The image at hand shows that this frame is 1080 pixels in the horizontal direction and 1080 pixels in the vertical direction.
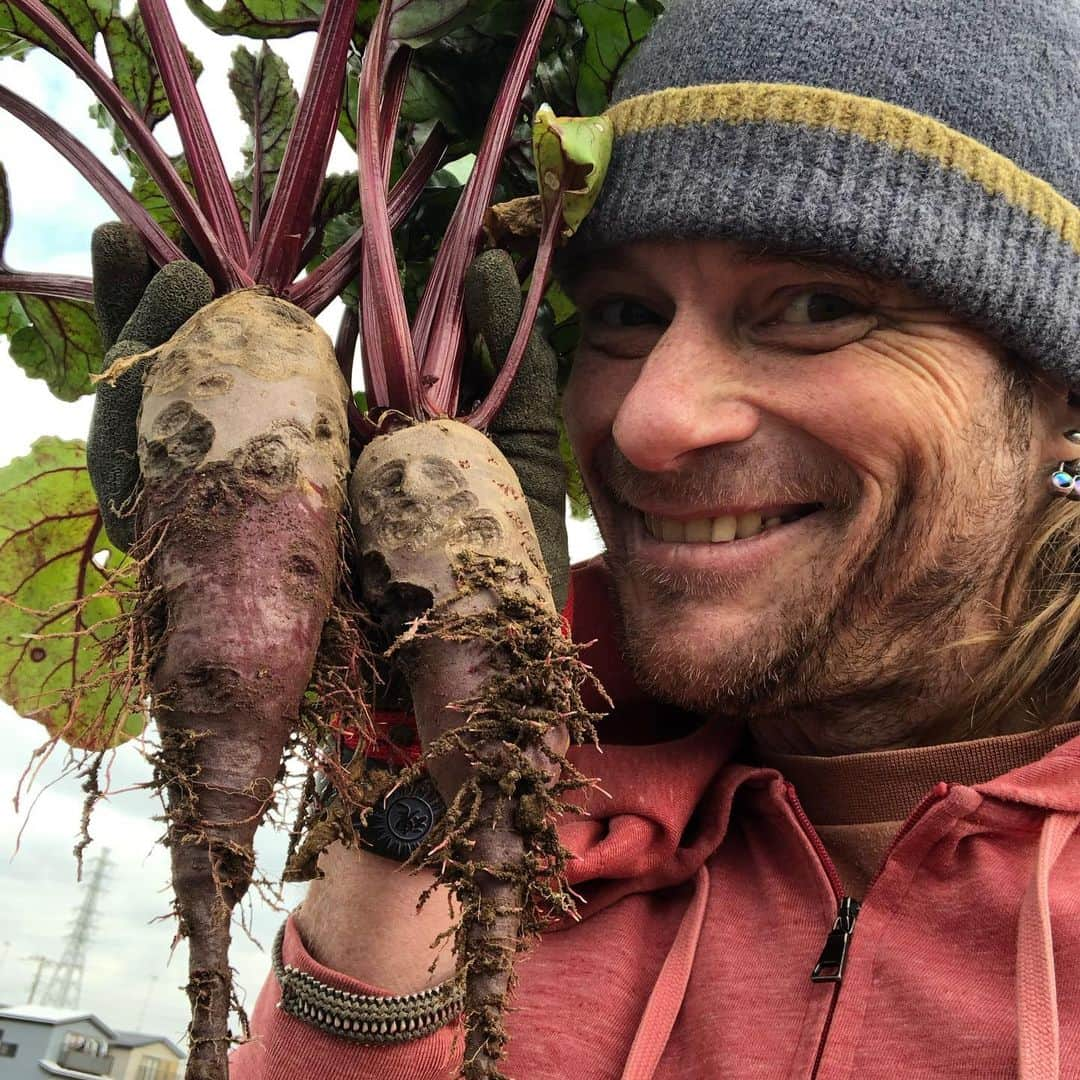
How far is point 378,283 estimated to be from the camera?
1366 millimetres

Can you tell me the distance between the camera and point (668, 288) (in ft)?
4.91

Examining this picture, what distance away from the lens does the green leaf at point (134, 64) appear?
60.5 inches

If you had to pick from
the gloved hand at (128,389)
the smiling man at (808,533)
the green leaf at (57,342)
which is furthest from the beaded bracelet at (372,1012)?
the green leaf at (57,342)

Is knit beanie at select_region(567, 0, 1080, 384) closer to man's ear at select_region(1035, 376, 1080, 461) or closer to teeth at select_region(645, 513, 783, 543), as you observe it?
man's ear at select_region(1035, 376, 1080, 461)

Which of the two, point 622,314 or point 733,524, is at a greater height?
point 622,314

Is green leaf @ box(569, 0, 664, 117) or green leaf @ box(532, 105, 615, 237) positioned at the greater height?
green leaf @ box(569, 0, 664, 117)

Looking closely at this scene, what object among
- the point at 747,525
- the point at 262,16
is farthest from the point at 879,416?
the point at 262,16

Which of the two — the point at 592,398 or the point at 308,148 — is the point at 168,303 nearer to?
the point at 308,148

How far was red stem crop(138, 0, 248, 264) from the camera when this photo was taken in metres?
1.37

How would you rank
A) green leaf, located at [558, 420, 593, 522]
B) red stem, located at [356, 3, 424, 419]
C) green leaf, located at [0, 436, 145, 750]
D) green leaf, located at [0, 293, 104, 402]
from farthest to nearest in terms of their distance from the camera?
1. green leaf, located at [558, 420, 593, 522]
2. green leaf, located at [0, 293, 104, 402]
3. green leaf, located at [0, 436, 145, 750]
4. red stem, located at [356, 3, 424, 419]

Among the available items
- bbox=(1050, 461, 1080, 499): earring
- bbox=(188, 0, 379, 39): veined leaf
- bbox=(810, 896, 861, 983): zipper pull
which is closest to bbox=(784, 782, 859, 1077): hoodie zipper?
bbox=(810, 896, 861, 983): zipper pull

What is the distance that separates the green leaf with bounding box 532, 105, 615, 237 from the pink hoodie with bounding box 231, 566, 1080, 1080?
816 millimetres

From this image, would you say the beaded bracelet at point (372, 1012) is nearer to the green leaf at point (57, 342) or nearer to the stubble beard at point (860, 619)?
→ the stubble beard at point (860, 619)

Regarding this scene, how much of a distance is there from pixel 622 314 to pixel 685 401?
298 millimetres
